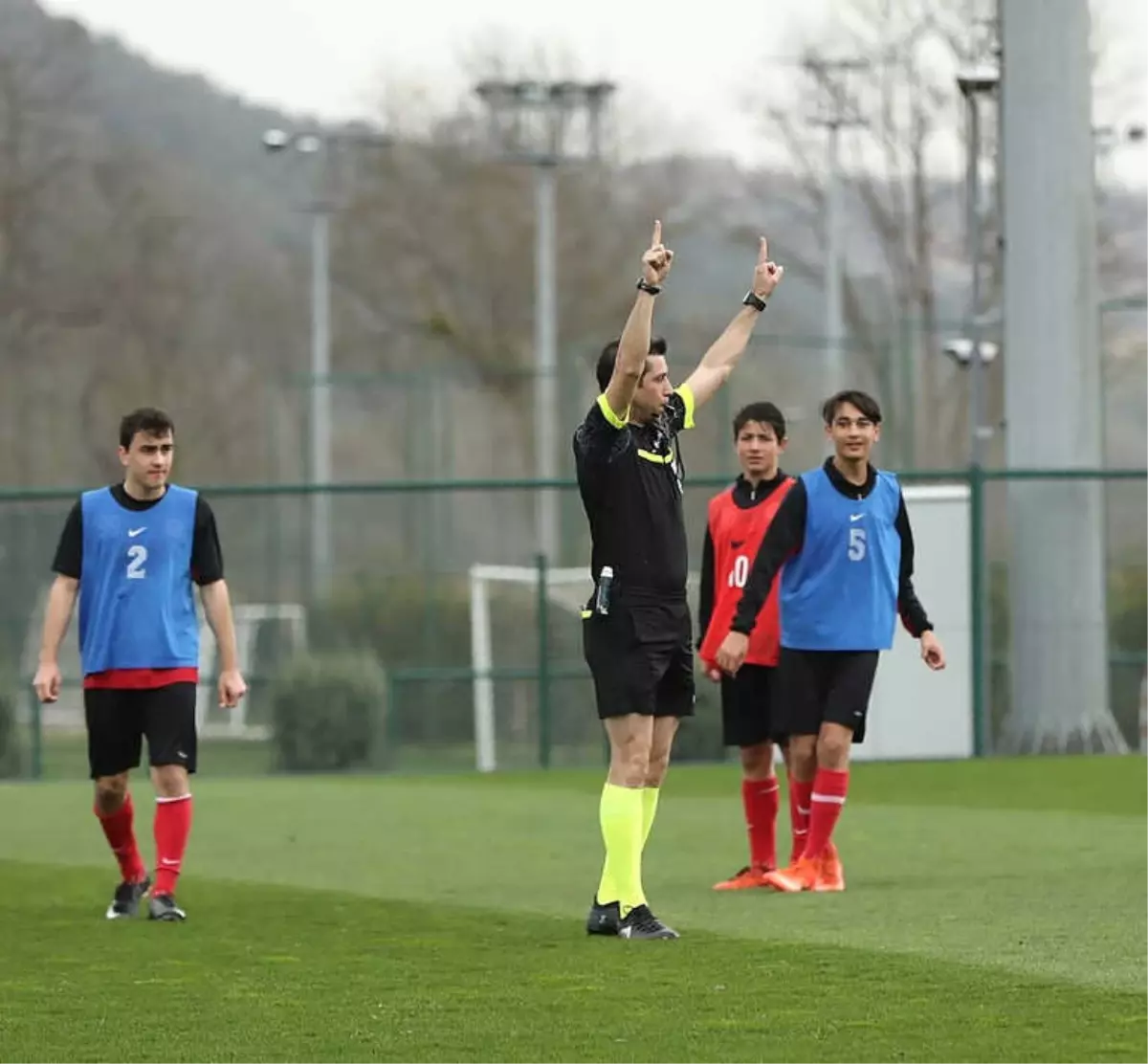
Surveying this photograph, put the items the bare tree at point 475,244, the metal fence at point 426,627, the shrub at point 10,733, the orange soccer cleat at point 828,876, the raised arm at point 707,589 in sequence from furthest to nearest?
1. the bare tree at point 475,244
2. the shrub at point 10,733
3. the metal fence at point 426,627
4. the raised arm at point 707,589
5. the orange soccer cleat at point 828,876

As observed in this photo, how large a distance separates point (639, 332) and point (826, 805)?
2868 millimetres

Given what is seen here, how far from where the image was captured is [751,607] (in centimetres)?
1087

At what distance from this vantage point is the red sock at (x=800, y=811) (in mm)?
11648

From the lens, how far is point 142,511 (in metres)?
11.0

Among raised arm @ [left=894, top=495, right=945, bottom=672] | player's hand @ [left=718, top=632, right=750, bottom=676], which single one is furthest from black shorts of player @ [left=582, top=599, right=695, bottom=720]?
raised arm @ [left=894, top=495, right=945, bottom=672]

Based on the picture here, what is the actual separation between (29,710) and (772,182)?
36.3 metres

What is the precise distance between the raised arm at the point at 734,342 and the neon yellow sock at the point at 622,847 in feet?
4.67

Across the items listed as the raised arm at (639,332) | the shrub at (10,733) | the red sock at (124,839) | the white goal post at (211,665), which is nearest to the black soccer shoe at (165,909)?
the red sock at (124,839)

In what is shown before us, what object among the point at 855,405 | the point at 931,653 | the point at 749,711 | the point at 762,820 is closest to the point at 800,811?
the point at 762,820

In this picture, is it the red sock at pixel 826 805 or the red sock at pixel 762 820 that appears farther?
the red sock at pixel 762 820

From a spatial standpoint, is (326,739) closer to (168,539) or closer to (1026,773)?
(1026,773)

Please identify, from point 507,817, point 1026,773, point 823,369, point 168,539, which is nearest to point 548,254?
point 823,369

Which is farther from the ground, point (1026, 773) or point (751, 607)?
point (751, 607)

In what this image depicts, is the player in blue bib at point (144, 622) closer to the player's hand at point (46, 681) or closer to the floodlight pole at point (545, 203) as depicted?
the player's hand at point (46, 681)
